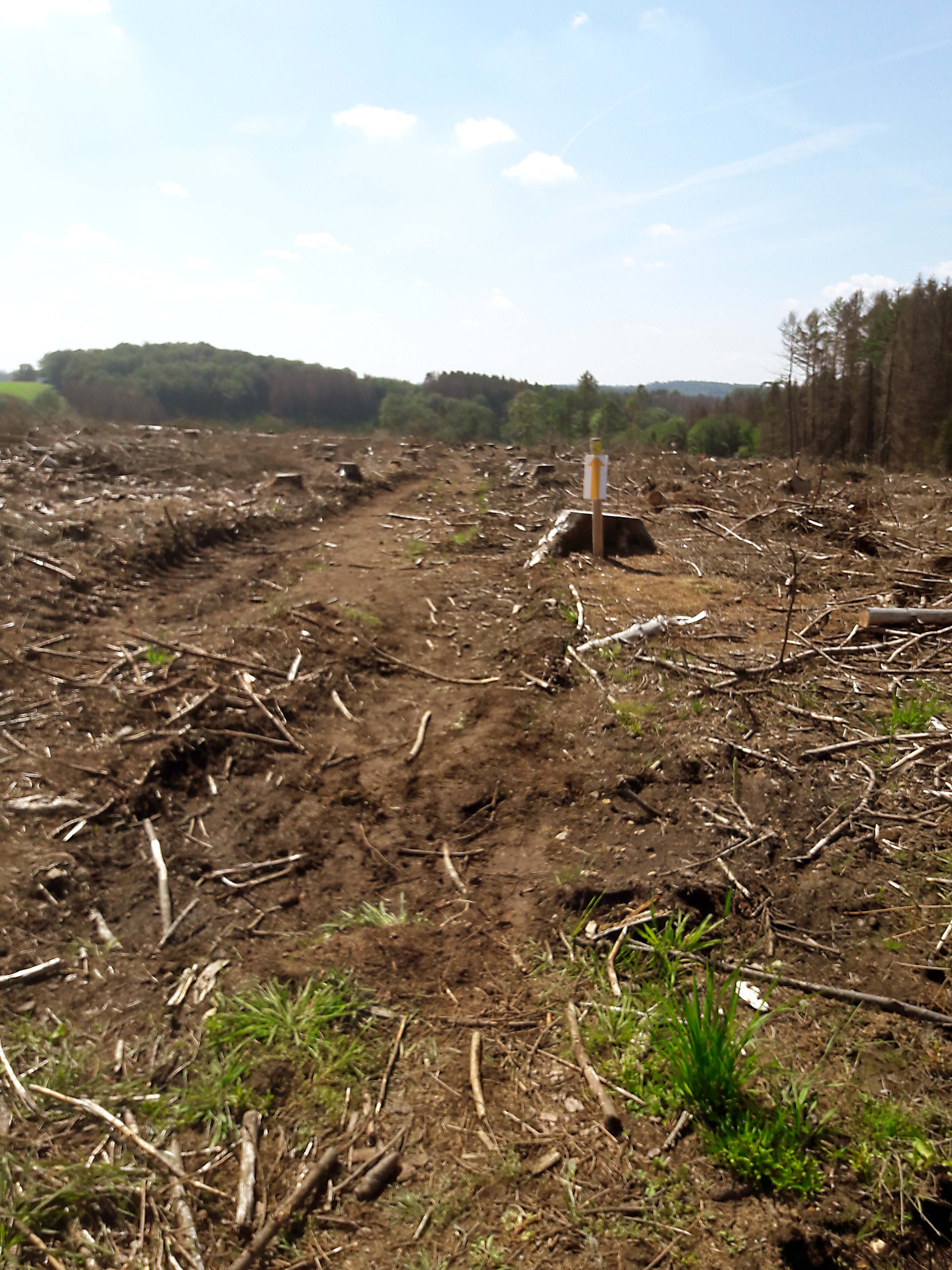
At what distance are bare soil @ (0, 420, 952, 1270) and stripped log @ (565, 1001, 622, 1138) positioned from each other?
0.03m

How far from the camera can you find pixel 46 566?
7.72 metres

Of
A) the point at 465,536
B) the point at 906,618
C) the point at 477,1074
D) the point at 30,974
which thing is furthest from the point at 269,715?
the point at 465,536

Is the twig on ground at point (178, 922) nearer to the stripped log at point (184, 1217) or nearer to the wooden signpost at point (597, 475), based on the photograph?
the stripped log at point (184, 1217)

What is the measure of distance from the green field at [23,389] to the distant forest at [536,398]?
1.01 meters

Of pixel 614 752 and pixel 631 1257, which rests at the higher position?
pixel 614 752

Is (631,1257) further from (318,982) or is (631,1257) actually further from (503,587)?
(503,587)

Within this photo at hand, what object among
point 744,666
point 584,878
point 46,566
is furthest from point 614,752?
point 46,566

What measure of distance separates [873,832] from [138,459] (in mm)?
15110

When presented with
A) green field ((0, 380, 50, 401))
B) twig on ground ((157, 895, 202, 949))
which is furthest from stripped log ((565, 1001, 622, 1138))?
green field ((0, 380, 50, 401))

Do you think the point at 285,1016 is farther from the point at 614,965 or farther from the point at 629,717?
the point at 629,717

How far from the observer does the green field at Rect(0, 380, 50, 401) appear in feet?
70.5

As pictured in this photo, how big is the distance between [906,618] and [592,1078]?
4735 millimetres

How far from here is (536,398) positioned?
6588 cm

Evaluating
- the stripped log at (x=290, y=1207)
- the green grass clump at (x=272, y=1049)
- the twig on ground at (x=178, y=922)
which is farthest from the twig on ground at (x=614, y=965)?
the twig on ground at (x=178, y=922)
